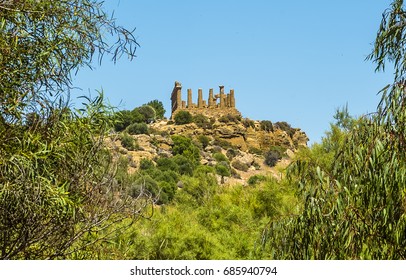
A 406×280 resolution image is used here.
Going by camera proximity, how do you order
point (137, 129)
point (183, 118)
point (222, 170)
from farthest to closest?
point (183, 118) < point (137, 129) < point (222, 170)

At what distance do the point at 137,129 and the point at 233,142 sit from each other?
38.6 feet

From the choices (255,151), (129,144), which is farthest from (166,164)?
(255,151)

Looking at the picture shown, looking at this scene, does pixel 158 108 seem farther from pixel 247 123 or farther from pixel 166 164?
pixel 166 164

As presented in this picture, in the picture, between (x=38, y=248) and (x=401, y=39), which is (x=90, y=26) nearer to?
(x=38, y=248)

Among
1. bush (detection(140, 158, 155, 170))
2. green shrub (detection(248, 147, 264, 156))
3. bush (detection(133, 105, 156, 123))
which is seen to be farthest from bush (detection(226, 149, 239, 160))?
bush (detection(140, 158, 155, 170))

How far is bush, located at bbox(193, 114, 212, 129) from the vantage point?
3504 inches

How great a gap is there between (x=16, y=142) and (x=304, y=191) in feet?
8.87

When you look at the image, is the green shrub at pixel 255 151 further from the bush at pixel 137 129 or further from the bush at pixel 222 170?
the bush at pixel 222 170

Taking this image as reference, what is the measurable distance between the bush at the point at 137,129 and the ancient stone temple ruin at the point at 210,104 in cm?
1777

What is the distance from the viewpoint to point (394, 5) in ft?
25.5

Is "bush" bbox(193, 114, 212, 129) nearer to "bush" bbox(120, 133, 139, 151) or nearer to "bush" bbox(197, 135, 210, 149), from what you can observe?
"bush" bbox(197, 135, 210, 149)

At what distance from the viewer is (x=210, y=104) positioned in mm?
103688

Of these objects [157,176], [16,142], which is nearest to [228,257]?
[16,142]

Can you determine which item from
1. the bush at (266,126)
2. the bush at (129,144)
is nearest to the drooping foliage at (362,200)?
the bush at (129,144)
